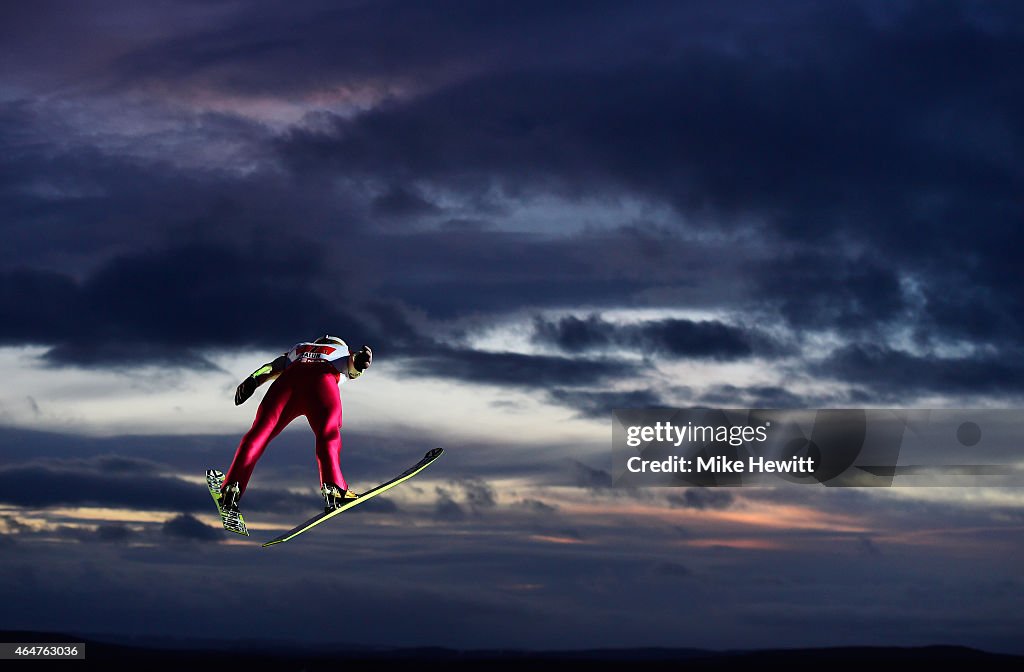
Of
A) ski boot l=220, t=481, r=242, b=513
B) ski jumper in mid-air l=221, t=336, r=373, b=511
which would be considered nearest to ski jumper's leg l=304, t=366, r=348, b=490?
ski jumper in mid-air l=221, t=336, r=373, b=511

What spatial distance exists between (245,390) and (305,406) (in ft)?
7.42

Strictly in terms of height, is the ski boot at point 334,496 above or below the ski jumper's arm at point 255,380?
below

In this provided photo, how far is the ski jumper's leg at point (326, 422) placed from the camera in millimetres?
40406

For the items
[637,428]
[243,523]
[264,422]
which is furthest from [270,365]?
[637,428]

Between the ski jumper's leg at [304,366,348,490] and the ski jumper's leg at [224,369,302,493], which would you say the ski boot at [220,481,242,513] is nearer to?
the ski jumper's leg at [224,369,302,493]

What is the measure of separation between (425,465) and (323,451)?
5883 mm

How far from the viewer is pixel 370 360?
41094 mm

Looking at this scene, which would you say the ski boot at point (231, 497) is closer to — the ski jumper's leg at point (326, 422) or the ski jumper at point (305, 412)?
the ski jumper at point (305, 412)

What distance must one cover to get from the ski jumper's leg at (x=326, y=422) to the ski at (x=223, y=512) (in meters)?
3.18

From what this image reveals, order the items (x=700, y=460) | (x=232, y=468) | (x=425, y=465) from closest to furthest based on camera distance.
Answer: (x=232, y=468), (x=425, y=465), (x=700, y=460)

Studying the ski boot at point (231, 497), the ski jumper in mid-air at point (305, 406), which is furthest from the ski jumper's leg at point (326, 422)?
the ski boot at point (231, 497)

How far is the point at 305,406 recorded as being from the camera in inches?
1596

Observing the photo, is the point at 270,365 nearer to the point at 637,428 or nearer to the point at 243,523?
the point at 243,523

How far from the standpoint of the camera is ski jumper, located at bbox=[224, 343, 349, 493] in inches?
1590
